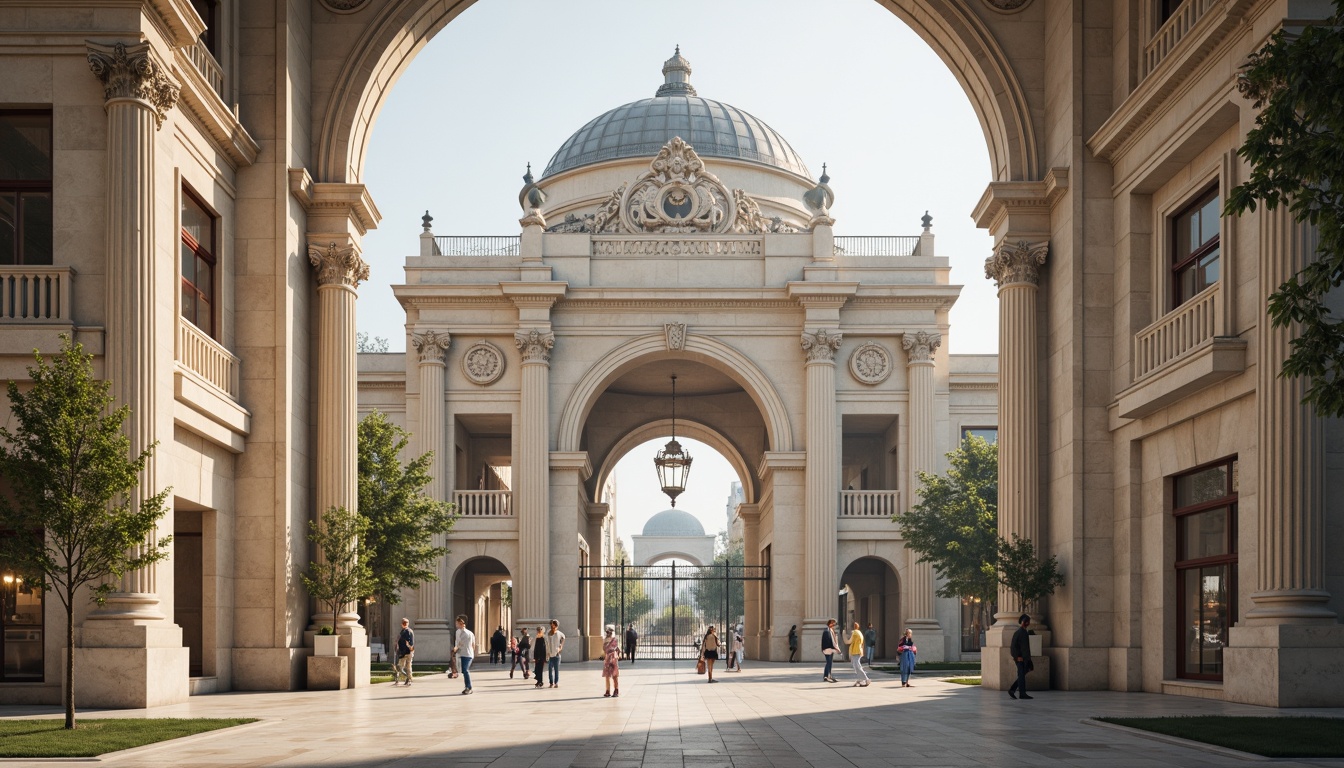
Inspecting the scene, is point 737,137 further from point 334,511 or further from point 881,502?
point 334,511

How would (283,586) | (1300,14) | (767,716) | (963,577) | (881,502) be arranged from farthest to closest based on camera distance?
1. (881,502)
2. (963,577)
3. (283,586)
4. (767,716)
5. (1300,14)

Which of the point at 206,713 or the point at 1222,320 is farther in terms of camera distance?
the point at 1222,320

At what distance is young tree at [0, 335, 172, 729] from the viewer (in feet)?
56.0

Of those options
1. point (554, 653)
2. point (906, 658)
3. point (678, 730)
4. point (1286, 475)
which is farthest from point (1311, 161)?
point (554, 653)

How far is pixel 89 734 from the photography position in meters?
15.8

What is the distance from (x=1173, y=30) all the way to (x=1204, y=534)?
854 centimetres

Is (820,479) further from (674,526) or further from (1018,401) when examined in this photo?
(674,526)

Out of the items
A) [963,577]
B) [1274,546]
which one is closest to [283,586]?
[1274,546]

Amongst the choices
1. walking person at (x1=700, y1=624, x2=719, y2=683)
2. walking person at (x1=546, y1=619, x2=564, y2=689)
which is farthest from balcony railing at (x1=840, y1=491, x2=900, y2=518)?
walking person at (x1=546, y1=619, x2=564, y2=689)

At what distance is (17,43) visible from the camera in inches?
840

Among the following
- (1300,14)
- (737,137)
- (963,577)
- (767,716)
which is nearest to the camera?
(1300,14)

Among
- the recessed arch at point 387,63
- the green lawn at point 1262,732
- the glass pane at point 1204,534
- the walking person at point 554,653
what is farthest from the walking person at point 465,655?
the green lawn at point 1262,732

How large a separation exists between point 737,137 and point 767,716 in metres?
47.2

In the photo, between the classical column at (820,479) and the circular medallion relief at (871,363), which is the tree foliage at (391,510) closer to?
the classical column at (820,479)
